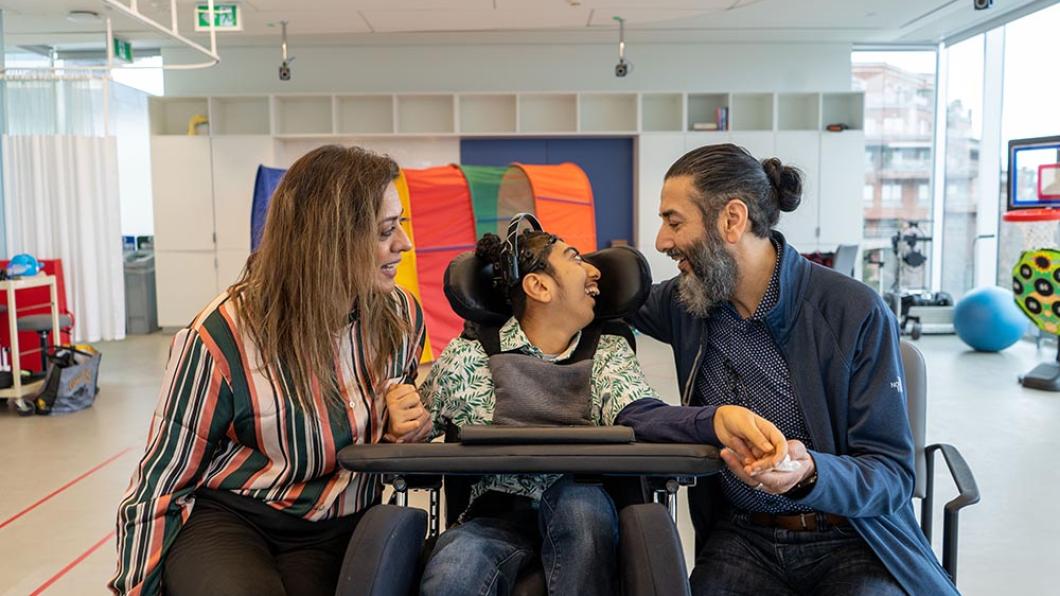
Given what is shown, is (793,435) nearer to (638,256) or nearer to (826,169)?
(638,256)

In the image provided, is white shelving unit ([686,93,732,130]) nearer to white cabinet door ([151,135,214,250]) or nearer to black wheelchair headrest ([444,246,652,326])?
white cabinet door ([151,135,214,250])

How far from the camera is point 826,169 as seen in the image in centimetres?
880

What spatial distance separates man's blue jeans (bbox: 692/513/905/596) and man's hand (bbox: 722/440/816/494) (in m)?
0.26

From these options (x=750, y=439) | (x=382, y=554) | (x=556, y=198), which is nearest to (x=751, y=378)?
(x=750, y=439)

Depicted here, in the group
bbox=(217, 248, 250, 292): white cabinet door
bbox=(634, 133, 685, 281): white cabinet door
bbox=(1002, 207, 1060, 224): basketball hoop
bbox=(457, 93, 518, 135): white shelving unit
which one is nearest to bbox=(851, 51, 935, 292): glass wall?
bbox=(634, 133, 685, 281): white cabinet door

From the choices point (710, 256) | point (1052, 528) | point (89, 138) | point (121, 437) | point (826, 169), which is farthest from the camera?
point (826, 169)

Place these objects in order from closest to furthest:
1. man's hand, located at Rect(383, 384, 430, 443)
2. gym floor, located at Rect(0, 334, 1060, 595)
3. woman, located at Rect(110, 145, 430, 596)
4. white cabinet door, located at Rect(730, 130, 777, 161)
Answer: woman, located at Rect(110, 145, 430, 596) → man's hand, located at Rect(383, 384, 430, 443) → gym floor, located at Rect(0, 334, 1060, 595) → white cabinet door, located at Rect(730, 130, 777, 161)

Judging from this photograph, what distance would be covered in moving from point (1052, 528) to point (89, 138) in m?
6.25

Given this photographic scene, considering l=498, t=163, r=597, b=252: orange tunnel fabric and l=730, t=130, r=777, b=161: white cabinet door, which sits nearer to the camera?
l=498, t=163, r=597, b=252: orange tunnel fabric

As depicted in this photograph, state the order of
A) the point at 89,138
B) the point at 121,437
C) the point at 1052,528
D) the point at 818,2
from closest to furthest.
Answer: the point at 1052,528
the point at 121,437
the point at 89,138
the point at 818,2

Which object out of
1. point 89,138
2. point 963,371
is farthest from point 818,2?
point 89,138

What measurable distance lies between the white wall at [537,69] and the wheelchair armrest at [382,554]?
8.05 metres

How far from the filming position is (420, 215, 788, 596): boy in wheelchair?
1533 millimetres

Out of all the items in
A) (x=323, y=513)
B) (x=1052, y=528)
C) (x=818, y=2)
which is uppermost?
(x=818, y=2)
